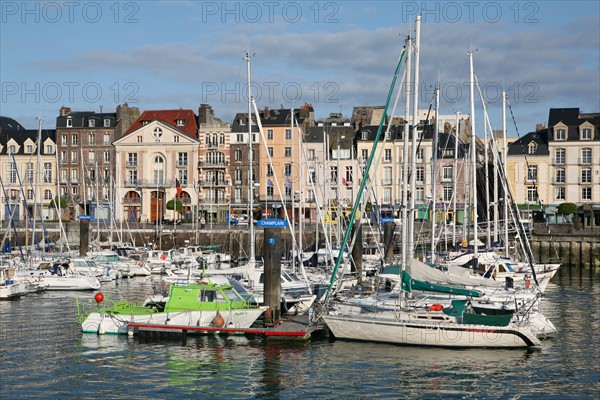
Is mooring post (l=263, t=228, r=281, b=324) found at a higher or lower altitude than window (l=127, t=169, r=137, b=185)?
lower

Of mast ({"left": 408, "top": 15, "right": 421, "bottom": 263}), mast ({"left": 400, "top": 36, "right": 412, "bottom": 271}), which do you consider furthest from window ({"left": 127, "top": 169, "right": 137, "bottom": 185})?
mast ({"left": 400, "top": 36, "right": 412, "bottom": 271})

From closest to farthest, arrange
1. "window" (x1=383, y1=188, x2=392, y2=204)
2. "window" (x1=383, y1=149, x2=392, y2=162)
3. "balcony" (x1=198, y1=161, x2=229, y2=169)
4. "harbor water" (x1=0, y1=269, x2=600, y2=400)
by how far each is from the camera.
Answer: "harbor water" (x1=0, y1=269, x2=600, y2=400), "window" (x1=383, y1=188, x2=392, y2=204), "window" (x1=383, y1=149, x2=392, y2=162), "balcony" (x1=198, y1=161, x2=229, y2=169)

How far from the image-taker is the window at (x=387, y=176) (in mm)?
91312

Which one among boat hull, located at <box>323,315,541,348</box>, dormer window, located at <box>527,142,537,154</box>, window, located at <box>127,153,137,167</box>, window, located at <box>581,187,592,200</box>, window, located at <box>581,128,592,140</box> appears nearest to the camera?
boat hull, located at <box>323,315,541,348</box>

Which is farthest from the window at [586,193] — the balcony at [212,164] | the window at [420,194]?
the balcony at [212,164]

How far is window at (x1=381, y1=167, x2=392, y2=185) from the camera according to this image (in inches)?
3595

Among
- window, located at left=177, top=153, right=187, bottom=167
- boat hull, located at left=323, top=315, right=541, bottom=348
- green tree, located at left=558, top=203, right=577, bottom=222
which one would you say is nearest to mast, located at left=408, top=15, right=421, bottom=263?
boat hull, located at left=323, top=315, right=541, bottom=348

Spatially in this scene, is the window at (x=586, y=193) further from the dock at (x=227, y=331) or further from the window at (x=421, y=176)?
the dock at (x=227, y=331)

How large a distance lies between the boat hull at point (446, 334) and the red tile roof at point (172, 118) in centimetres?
6859

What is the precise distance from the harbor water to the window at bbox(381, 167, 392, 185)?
57.0 metres

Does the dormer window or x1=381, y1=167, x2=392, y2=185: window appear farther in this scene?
x1=381, y1=167, x2=392, y2=185: window

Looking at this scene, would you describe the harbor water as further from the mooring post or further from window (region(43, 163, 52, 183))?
window (region(43, 163, 52, 183))

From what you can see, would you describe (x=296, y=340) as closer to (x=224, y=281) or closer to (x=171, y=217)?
(x=224, y=281)

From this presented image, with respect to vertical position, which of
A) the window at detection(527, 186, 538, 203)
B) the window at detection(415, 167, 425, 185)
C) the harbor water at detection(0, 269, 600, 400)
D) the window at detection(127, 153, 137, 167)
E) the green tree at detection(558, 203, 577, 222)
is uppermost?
the window at detection(127, 153, 137, 167)
